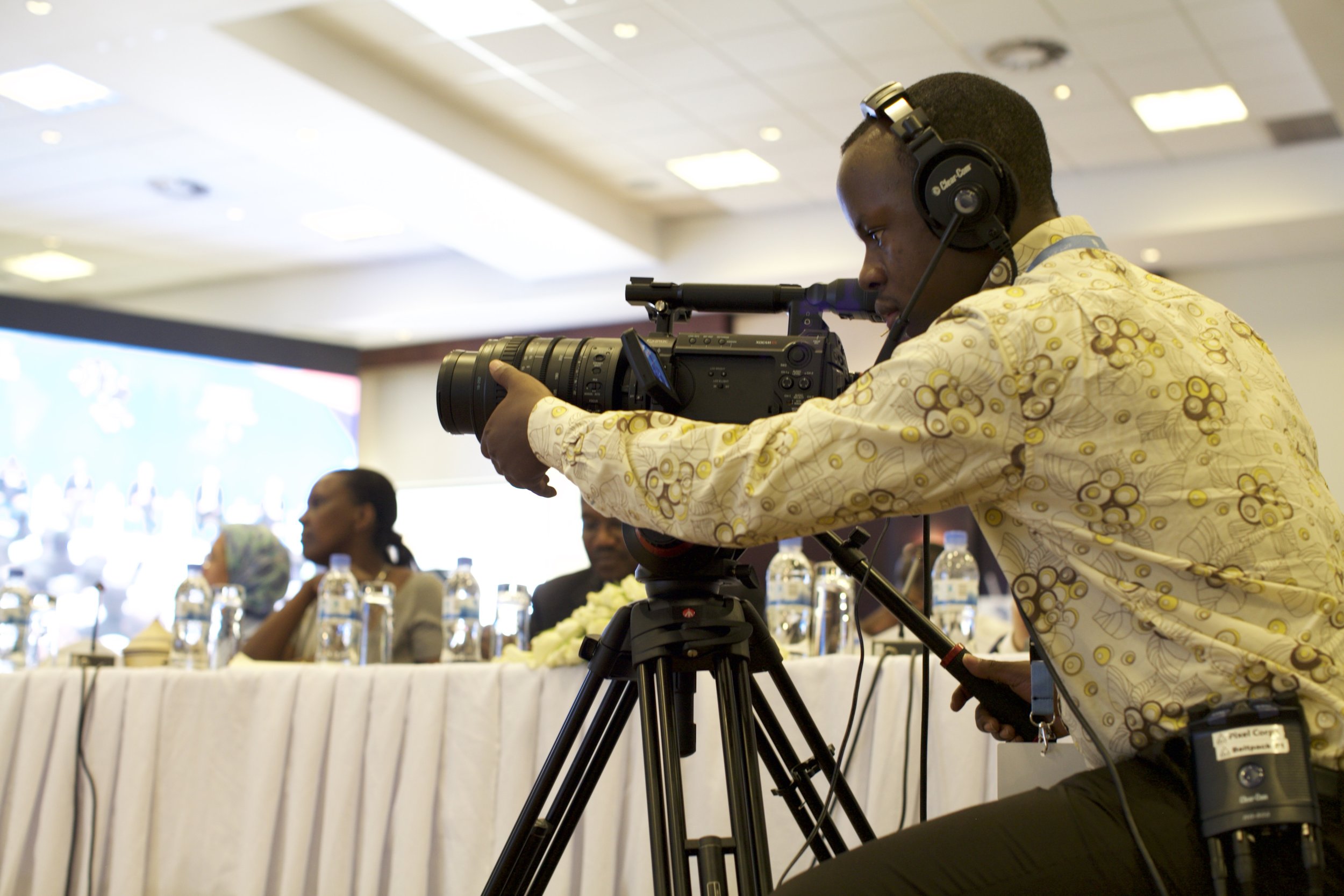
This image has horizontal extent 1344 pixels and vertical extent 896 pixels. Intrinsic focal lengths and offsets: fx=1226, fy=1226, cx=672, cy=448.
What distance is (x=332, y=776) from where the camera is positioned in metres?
2.21

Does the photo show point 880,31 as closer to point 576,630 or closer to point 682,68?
point 682,68

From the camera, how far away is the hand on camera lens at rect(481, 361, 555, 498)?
118 centimetres

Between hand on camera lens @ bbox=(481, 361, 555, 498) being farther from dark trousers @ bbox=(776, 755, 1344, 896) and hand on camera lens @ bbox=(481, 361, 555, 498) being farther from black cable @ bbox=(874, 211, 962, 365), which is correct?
dark trousers @ bbox=(776, 755, 1344, 896)

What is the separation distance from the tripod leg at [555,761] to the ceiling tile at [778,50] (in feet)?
14.1

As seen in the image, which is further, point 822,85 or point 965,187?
point 822,85

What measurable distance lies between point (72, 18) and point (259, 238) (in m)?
3.31

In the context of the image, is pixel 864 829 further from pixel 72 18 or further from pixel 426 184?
pixel 426 184

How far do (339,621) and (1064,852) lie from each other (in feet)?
6.77

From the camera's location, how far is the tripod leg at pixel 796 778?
1366 millimetres

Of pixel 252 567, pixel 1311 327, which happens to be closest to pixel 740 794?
pixel 252 567

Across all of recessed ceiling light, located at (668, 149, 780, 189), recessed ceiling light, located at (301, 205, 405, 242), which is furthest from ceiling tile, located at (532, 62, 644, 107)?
recessed ceiling light, located at (301, 205, 405, 242)

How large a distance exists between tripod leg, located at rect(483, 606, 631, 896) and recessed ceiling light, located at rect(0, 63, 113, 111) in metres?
5.21

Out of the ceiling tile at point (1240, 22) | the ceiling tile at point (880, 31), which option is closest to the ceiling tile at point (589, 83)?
the ceiling tile at point (880, 31)

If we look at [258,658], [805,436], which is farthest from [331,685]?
[805,436]
